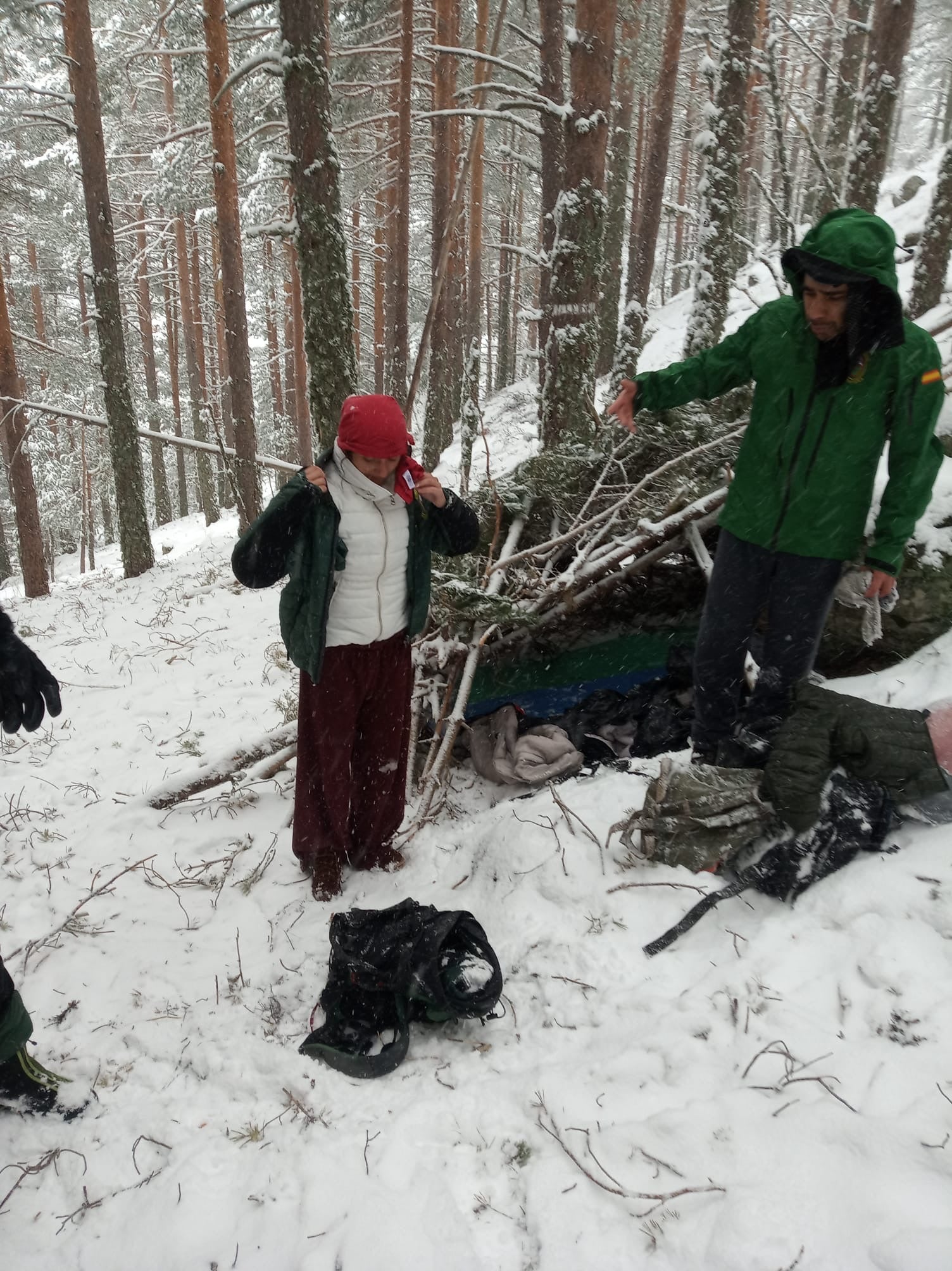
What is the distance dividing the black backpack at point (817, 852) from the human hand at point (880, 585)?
79cm

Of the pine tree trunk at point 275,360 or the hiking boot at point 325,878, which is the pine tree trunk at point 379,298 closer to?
the pine tree trunk at point 275,360

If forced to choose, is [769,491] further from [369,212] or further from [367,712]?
[369,212]

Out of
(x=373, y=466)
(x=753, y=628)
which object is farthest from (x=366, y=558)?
(x=753, y=628)

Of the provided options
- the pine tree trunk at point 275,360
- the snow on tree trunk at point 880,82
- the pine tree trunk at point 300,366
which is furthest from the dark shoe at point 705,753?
the pine tree trunk at point 275,360

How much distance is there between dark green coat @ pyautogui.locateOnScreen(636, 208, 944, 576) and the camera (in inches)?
105

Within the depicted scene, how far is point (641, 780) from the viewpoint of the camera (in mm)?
3498

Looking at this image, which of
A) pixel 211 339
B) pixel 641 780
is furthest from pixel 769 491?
pixel 211 339

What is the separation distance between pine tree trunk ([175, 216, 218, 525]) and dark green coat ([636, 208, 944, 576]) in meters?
18.6

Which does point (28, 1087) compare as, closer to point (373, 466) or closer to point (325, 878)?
point (325, 878)

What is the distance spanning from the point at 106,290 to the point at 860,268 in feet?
39.5

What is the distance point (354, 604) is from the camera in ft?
10.4

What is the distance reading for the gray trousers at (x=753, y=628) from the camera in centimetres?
312

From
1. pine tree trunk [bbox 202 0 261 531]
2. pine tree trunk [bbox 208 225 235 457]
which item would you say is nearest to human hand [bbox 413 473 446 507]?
pine tree trunk [bbox 202 0 261 531]

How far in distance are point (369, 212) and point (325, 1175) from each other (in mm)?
25310
